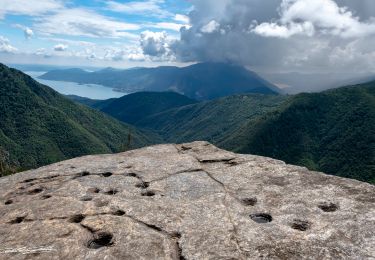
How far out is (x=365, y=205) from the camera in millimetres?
24281

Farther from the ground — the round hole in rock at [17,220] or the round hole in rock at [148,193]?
the round hole in rock at [148,193]

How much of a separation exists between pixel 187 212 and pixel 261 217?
4721 millimetres

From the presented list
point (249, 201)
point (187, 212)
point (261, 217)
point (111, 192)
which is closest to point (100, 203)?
point (111, 192)

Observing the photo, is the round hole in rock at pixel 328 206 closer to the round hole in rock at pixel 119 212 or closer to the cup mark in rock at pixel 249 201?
the cup mark in rock at pixel 249 201

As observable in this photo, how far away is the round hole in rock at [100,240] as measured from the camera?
72.3ft

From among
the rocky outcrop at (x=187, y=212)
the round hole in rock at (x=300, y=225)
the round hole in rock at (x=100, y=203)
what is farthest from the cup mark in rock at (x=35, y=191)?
the round hole in rock at (x=300, y=225)

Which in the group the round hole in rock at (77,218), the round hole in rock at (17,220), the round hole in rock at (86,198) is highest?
the round hole in rock at (86,198)

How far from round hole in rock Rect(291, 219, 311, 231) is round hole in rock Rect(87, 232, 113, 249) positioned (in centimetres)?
1067

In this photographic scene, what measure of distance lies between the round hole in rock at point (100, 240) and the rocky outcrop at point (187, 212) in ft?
0.19

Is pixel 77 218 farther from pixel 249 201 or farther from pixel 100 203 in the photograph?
pixel 249 201

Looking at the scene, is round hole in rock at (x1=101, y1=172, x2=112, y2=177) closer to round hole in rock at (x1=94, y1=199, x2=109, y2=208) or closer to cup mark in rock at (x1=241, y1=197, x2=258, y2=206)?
round hole in rock at (x1=94, y1=199, x2=109, y2=208)

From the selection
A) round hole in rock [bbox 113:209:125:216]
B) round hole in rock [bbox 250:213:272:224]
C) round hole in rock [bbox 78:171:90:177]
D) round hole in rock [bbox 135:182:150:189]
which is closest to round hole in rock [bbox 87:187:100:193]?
round hole in rock [bbox 135:182:150:189]

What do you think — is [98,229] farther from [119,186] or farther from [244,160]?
[244,160]

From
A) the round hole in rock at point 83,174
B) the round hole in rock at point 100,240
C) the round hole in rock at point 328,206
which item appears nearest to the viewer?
the round hole in rock at point 100,240
